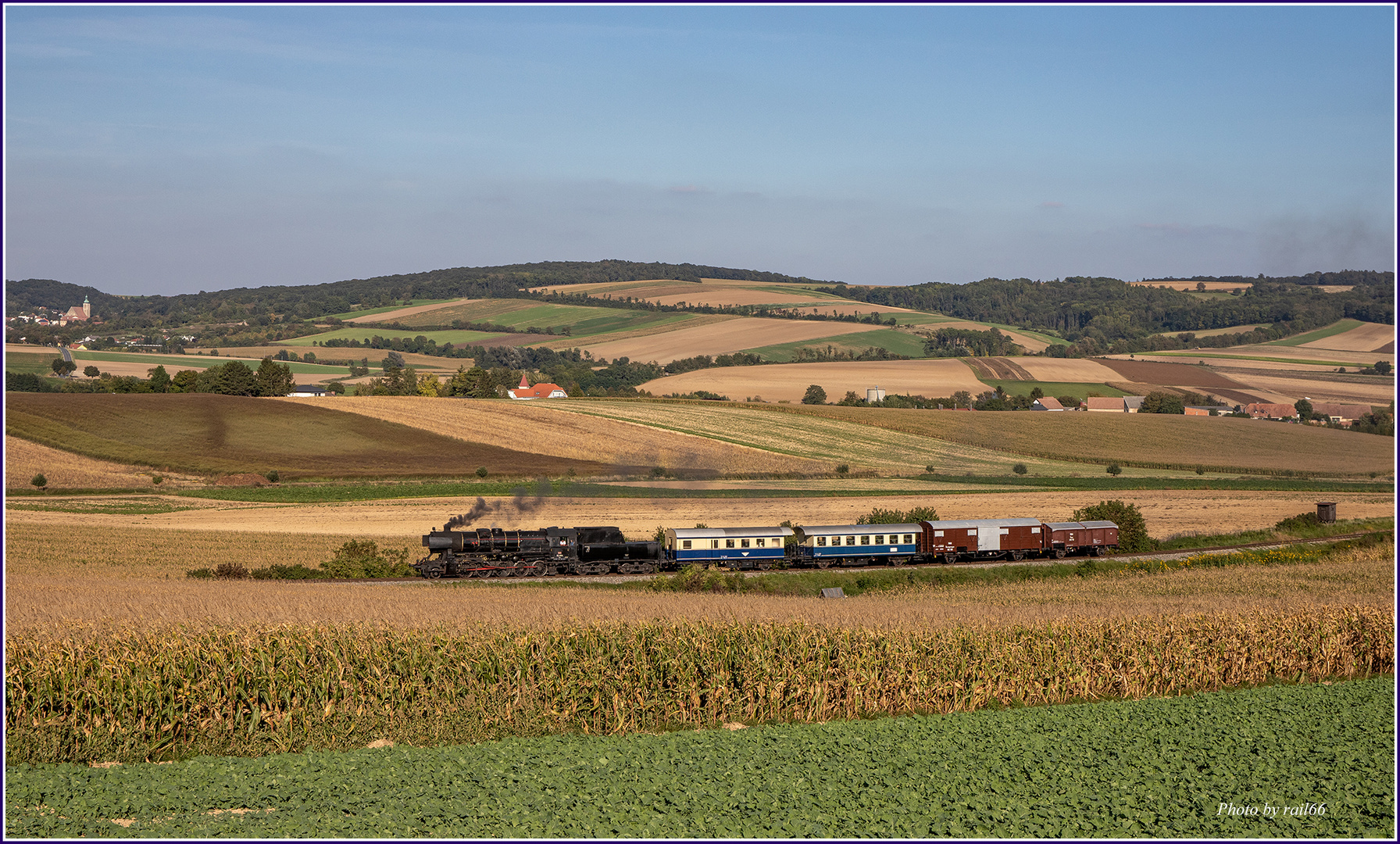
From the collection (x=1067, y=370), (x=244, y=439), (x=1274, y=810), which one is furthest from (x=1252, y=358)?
(x=1274, y=810)

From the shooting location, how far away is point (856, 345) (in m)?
142

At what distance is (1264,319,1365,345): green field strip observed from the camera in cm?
10625

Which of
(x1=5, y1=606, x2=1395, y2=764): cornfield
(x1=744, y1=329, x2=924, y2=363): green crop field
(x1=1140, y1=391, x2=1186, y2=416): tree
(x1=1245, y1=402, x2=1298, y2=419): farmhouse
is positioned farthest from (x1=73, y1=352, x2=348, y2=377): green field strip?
(x1=1245, y1=402, x2=1298, y2=419): farmhouse

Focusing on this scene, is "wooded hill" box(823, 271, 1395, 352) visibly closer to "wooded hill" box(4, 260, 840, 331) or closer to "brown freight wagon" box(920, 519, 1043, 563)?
"brown freight wagon" box(920, 519, 1043, 563)

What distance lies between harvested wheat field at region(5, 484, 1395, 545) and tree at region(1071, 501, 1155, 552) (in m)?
2.95

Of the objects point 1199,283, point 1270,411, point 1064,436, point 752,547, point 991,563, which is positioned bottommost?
point 991,563

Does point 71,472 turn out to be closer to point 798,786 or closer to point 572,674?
point 572,674

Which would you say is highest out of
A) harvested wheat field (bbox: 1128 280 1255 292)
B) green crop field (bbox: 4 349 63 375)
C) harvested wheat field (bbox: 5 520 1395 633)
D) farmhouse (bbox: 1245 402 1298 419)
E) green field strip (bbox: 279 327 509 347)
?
harvested wheat field (bbox: 1128 280 1255 292)

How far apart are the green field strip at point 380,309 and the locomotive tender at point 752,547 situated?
5722 inches

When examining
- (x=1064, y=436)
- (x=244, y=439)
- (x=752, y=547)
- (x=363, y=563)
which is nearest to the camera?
(x=363, y=563)

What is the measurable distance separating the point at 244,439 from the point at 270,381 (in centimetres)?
2012

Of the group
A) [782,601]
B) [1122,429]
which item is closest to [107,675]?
[782,601]

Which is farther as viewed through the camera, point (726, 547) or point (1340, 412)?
point (1340, 412)

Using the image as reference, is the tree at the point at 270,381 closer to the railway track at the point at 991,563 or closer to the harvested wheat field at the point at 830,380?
the harvested wheat field at the point at 830,380
